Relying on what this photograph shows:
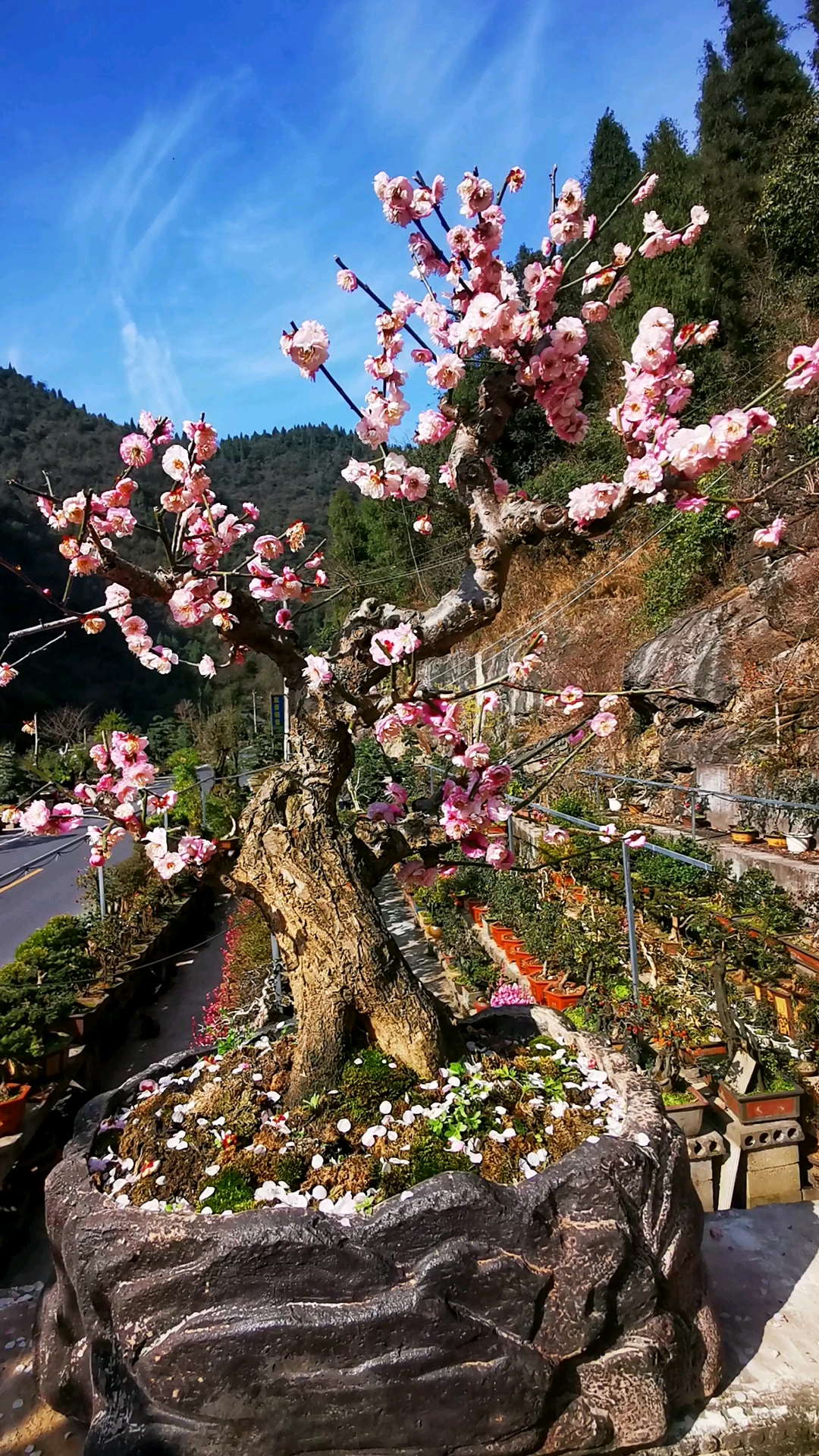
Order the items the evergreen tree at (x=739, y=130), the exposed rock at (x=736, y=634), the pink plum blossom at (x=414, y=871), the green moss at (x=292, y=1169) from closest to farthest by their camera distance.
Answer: the green moss at (x=292, y=1169), the pink plum blossom at (x=414, y=871), the exposed rock at (x=736, y=634), the evergreen tree at (x=739, y=130)

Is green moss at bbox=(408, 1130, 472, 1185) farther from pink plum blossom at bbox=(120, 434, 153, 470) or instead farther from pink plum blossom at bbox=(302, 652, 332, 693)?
pink plum blossom at bbox=(120, 434, 153, 470)

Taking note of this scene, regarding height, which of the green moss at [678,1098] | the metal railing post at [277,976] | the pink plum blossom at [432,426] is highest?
the pink plum blossom at [432,426]

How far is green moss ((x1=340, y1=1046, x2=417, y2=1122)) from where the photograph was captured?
202 centimetres

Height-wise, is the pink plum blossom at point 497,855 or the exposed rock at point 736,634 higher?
the exposed rock at point 736,634

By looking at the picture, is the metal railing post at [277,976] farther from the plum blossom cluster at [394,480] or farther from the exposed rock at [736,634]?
the exposed rock at [736,634]

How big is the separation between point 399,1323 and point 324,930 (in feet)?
2.98

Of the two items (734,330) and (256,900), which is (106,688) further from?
(256,900)

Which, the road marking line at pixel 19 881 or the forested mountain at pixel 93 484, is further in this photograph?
the forested mountain at pixel 93 484

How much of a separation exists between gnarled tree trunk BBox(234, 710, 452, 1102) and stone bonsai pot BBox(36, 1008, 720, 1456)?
20.5 inches

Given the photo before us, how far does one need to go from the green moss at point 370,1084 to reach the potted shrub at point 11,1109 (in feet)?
7.24

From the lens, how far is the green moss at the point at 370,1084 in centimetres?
202

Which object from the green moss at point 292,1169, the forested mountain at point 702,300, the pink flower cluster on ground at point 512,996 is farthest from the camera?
the forested mountain at point 702,300

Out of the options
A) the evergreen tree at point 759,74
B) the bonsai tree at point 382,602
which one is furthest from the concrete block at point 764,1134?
the evergreen tree at point 759,74

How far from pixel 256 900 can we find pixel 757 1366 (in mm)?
1747
